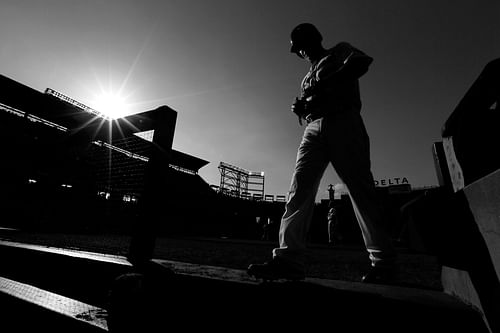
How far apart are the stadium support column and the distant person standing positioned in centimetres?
114

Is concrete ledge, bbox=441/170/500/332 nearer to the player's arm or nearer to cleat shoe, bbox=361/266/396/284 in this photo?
cleat shoe, bbox=361/266/396/284

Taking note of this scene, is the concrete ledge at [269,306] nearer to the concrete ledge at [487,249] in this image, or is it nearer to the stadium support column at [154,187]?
the concrete ledge at [487,249]

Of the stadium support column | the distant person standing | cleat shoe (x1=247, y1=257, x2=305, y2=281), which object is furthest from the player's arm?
the stadium support column

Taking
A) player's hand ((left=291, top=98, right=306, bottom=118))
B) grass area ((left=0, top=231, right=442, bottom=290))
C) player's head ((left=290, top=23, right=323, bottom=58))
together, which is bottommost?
grass area ((left=0, top=231, right=442, bottom=290))

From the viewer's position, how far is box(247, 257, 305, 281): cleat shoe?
1.46m

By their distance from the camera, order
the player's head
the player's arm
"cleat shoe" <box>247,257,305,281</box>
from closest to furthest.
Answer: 1. "cleat shoe" <box>247,257,305,281</box>
2. the player's arm
3. the player's head

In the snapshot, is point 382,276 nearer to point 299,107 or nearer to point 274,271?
point 274,271

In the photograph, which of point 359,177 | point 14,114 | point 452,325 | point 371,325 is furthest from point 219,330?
point 14,114

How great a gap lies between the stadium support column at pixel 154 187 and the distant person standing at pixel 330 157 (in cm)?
114

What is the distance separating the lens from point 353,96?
1.76 m

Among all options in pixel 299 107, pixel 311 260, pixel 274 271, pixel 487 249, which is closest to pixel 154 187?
pixel 274 271

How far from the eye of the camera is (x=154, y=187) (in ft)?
7.11

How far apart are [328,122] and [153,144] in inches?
64.5

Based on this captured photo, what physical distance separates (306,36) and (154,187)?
194cm
